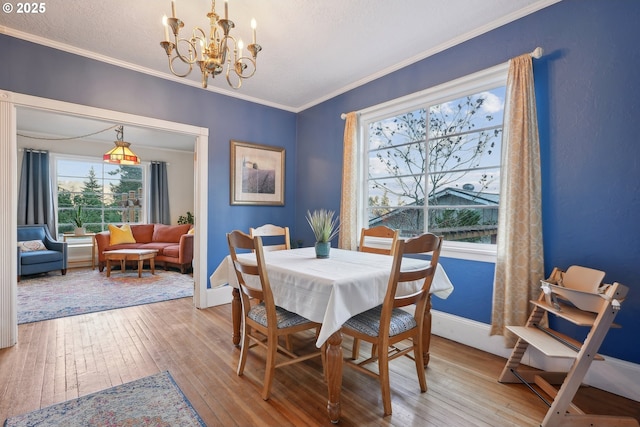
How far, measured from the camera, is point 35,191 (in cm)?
552

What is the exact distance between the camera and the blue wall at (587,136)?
6.01ft

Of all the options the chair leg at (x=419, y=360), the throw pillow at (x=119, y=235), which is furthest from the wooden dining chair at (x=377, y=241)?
the throw pillow at (x=119, y=235)

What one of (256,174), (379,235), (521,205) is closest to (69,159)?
(256,174)

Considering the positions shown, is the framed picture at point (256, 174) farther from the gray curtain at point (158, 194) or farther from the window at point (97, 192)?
the window at point (97, 192)

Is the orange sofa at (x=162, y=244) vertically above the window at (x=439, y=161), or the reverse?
the window at (x=439, y=161)

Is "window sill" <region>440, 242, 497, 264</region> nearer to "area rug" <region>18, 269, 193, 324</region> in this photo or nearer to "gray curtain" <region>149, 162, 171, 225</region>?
"area rug" <region>18, 269, 193, 324</region>

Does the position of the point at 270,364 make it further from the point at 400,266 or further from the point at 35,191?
the point at 35,191

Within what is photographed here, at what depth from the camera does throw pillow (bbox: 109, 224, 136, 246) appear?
5.61 metres

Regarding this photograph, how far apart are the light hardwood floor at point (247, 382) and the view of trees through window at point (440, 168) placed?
3.66ft

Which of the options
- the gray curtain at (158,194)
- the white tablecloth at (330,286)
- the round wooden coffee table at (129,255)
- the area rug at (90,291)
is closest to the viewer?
the white tablecloth at (330,286)

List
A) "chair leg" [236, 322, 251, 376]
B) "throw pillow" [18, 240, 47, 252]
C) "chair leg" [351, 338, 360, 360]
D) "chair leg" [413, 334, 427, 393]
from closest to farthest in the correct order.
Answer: "chair leg" [413, 334, 427, 393]
"chair leg" [236, 322, 251, 376]
"chair leg" [351, 338, 360, 360]
"throw pillow" [18, 240, 47, 252]

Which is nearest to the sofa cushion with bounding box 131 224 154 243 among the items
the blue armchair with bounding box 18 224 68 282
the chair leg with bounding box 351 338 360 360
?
the blue armchair with bounding box 18 224 68 282

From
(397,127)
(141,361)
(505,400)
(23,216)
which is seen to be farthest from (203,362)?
(23,216)

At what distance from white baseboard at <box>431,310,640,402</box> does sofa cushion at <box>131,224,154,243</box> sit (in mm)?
5735
